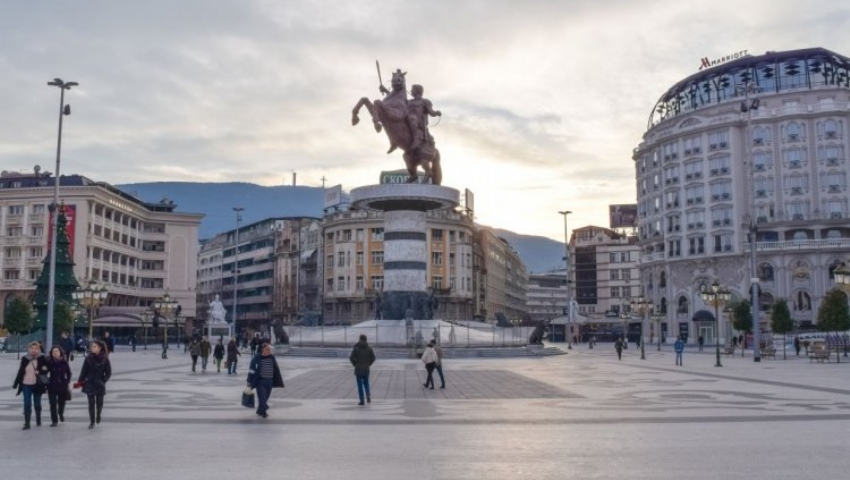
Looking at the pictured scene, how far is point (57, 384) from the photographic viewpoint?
53.3 feet

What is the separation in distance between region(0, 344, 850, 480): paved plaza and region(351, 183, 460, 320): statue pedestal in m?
26.7

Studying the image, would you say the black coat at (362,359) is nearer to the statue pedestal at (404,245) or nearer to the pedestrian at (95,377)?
the pedestrian at (95,377)

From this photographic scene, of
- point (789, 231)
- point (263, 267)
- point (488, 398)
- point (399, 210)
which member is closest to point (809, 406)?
point (488, 398)

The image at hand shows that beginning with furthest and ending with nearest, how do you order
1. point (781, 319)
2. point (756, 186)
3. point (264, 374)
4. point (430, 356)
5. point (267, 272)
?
point (267, 272) < point (756, 186) < point (781, 319) < point (430, 356) < point (264, 374)

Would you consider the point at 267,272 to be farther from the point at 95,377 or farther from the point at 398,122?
the point at 95,377

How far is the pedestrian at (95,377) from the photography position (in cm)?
1608

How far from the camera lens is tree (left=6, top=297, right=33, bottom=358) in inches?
3056

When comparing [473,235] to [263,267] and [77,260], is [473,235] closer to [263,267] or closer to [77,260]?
[263,267]

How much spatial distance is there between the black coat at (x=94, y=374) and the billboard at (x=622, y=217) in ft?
533

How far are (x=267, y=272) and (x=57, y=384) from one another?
13511cm

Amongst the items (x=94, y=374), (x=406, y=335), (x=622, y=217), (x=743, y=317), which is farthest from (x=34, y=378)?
(x=622, y=217)

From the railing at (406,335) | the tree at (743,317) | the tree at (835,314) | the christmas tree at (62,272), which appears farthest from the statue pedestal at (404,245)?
the tree at (743,317)

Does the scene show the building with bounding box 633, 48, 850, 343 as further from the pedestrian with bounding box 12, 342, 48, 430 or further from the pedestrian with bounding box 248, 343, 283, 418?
the pedestrian with bounding box 12, 342, 48, 430

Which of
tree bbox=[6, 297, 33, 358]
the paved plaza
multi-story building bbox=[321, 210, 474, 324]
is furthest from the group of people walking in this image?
multi-story building bbox=[321, 210, 474, 324]
